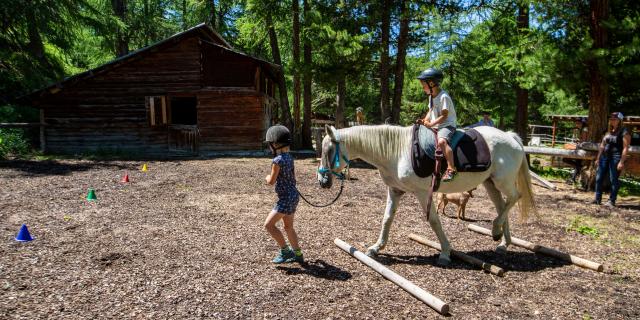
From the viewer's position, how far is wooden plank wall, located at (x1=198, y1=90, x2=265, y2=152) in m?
19.6

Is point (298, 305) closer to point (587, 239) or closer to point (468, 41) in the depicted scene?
point (587, 239)

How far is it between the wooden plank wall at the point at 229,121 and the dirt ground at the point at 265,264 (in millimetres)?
10732

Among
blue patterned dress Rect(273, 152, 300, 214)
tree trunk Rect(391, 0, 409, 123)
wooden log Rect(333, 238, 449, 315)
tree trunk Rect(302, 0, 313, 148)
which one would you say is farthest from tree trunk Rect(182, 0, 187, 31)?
wooden log Rect(333, 238, 449, 315)

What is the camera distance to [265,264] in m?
4.93

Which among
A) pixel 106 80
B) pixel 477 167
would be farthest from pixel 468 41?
pixel 477 167

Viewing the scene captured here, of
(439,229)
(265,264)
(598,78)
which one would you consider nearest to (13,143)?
(265,264)

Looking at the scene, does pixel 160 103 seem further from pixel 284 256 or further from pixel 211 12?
pixel 284 256

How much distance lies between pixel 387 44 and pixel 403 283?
48.2ft

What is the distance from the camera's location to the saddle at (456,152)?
16.0ft

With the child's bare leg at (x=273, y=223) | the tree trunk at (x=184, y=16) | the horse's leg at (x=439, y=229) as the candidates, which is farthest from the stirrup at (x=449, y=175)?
the tree trunk at (x=184, y=16)

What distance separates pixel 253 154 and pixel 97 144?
7944mm

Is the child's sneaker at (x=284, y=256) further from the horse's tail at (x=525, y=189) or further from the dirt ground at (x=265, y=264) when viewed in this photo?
the horse's tail at (x=525, y=189)

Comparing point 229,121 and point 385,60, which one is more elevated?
point 385,60

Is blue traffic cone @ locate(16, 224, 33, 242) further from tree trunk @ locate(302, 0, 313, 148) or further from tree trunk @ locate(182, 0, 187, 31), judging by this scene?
tree trunk @ locate(182, 0, 187, 31)
